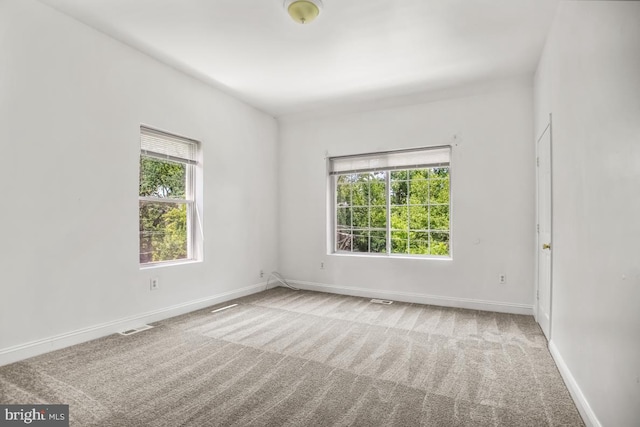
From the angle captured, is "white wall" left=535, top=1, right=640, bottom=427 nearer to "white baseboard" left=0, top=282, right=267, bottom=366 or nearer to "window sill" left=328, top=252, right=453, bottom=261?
"window sill" left=328, top=252, right=453, bottom=261

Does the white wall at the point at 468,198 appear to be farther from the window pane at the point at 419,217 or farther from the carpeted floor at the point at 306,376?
the carpeted floor at the point at 306,376

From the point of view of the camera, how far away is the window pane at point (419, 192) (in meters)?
4.43

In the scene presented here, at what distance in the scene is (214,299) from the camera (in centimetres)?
420

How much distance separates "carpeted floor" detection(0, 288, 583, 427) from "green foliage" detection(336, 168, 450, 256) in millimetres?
1267

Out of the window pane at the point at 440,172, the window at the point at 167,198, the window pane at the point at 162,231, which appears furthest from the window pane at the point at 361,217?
the window pane at the point at 162,231

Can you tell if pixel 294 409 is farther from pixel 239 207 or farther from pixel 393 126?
pixel 393 126

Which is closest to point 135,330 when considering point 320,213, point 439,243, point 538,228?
point 320,213

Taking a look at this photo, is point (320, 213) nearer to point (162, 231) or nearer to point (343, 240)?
point (343, 240)

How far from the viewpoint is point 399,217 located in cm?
461

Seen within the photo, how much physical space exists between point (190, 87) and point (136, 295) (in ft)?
8.00

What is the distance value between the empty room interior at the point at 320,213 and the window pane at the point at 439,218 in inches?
1.2

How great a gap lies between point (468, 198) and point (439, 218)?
45cm

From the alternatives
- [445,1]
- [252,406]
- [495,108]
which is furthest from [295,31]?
[252,406]

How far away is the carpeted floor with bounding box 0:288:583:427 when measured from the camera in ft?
6.06
